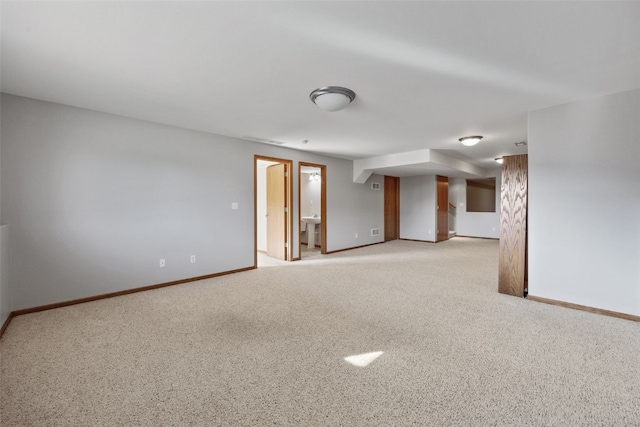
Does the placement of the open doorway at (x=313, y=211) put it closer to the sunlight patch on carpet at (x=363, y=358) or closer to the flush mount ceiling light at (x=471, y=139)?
the flush mount ceiling light at (x=471, y=139)

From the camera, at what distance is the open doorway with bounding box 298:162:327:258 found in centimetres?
629

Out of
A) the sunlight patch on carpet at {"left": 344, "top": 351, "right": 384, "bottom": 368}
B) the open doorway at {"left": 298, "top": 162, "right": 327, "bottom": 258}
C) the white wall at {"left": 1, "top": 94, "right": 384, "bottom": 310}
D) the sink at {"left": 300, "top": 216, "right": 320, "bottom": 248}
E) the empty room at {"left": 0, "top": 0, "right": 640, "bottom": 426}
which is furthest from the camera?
the sink at {"left": 300, "top": 216, "right": 320, "bottom": 248}

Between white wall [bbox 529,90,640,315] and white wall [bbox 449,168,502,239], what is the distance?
610 cm

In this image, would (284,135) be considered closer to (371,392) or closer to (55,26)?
(55,26)

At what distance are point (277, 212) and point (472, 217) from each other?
680cm

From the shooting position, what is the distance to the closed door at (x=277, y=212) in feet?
18.7

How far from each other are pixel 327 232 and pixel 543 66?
4692 mm

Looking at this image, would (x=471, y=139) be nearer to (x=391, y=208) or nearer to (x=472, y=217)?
(x=391, y=208)

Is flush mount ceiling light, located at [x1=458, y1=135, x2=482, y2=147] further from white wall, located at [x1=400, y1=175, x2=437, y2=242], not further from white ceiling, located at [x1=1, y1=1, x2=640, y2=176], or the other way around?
white wall, located at [x1=400, y1=175, x2=437, y2=242]

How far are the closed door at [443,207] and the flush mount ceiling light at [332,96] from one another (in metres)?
6.35

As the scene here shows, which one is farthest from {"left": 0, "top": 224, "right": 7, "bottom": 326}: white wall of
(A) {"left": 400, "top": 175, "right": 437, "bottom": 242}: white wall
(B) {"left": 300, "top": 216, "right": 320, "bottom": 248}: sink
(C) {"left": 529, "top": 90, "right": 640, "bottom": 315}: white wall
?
(A) {"left": 400, "top": 175, "right": 437, "bottom": 242}: white wall

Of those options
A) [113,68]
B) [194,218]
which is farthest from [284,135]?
[113,68]

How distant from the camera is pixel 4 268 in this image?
2.70 metres

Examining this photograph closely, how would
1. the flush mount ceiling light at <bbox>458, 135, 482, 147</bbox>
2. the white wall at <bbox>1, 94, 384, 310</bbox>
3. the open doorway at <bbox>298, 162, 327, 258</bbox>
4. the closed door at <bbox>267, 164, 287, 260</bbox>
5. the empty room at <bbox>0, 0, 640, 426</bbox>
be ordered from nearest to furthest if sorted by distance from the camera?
the empty room at <bbox>0, 0, 640, 426</bbox> → the white wall at <bbox>1, 94, 384, 310</bbox> → the flush mount ceiling light at <bbox>458, 135, 482, 147</bbox> → the closed door at <bbox>267, 164, 287, 260</bbox> → the open doorway at <bbox>298, 162, 327, 258</bbox>
